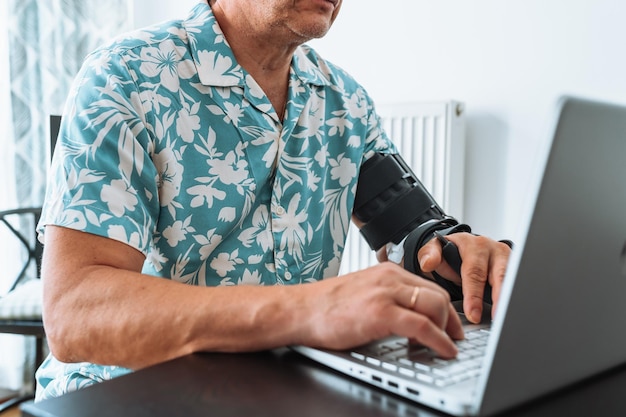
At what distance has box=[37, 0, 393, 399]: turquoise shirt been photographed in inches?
31.1

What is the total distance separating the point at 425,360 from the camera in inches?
21.4

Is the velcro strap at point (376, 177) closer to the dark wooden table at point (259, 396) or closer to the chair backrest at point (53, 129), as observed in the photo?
the dark wooden table at point (259, 396)

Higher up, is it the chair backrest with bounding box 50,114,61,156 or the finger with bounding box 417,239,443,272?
the finger with bounding box 417,239,443,272

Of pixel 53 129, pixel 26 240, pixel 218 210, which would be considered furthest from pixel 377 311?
pixel 26 240

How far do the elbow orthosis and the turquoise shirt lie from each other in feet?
0.09

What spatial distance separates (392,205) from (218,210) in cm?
31

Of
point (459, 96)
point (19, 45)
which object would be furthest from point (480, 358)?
point (19, 45)

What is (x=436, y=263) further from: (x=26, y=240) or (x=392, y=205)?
(x=26, y=240)

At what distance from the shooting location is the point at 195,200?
3.12 feet

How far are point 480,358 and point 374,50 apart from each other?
175 cm

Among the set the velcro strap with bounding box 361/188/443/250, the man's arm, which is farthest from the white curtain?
the man's arm

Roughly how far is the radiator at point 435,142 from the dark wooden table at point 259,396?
1391 millimetres

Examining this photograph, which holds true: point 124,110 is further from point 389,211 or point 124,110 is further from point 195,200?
point 389,211

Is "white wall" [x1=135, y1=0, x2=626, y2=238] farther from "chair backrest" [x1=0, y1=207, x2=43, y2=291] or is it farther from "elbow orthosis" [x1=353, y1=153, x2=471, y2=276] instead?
"chair backrest" [x1=0, y1=207, x2=43, y2=291]
